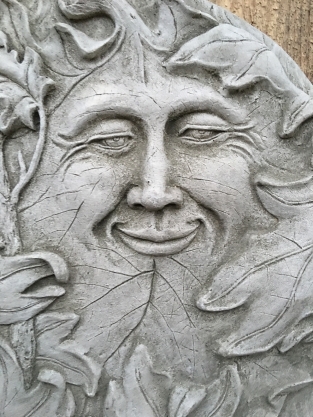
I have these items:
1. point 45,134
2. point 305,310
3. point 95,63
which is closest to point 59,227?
point 45,134

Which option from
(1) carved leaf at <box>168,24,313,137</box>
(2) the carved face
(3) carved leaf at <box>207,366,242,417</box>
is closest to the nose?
(2) the carved face

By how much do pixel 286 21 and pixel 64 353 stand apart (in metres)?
0.76

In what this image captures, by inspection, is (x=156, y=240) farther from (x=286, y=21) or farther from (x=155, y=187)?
(x=286, y=21)

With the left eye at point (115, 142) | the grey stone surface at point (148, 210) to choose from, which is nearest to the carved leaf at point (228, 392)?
the grey stone surface at point (148, 210)

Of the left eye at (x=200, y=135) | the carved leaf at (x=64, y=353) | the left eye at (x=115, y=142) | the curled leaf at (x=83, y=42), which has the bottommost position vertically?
the carved leaf at (x=64, y=353)

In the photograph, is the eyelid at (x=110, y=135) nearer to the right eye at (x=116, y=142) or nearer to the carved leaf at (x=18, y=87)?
the right eye at (x=116, y=142)

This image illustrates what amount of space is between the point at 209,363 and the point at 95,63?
54 centimetres

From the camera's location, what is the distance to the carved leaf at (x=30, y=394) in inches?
30.0

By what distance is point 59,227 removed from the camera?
771 millimetres

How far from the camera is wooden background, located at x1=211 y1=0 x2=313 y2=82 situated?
93cm

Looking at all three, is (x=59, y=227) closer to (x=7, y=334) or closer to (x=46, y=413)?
(x=7, y=334)

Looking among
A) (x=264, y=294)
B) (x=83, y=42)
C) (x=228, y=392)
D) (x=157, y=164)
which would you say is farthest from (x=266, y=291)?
(x=83, y=42)

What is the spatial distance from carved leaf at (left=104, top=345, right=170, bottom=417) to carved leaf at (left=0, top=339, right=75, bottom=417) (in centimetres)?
7

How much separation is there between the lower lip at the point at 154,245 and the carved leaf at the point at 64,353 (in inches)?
5.9
